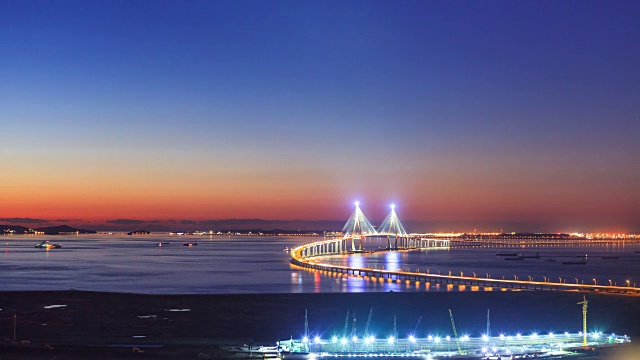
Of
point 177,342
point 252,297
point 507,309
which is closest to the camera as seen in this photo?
point 177,342

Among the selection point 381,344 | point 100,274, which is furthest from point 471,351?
point 100,274

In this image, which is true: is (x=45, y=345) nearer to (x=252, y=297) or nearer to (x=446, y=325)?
(x=446, y=325)

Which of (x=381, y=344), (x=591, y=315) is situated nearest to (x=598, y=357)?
(x=381, y=344)

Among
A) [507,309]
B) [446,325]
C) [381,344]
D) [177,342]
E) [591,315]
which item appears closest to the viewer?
[381,344]

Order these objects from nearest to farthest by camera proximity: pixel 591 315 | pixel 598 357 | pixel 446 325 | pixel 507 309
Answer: pixel 598 357, pixel 446 325, pixel 591 315, pixel 507 309

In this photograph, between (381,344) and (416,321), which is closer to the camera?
(381,344)

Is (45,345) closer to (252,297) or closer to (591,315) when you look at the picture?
(252,297)
